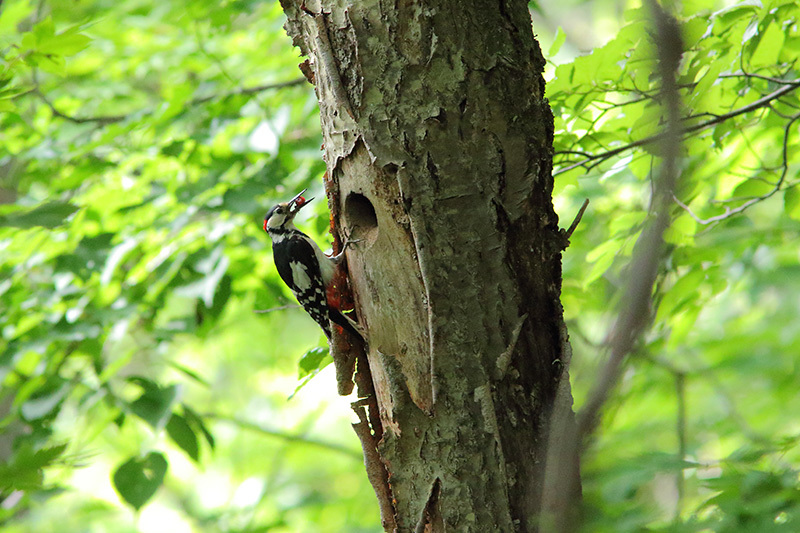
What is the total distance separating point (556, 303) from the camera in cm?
170

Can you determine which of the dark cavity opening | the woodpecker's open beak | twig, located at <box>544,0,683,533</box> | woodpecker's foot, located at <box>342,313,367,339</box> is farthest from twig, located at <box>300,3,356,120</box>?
the woodpecker's open beak

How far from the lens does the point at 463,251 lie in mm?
1630

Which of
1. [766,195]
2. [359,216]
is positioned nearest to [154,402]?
[359,216]

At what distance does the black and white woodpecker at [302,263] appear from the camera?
7.97 ft

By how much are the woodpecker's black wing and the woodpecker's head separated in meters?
0.12

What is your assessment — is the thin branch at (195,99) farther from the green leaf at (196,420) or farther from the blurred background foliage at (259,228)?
the green leaf at (196,420)

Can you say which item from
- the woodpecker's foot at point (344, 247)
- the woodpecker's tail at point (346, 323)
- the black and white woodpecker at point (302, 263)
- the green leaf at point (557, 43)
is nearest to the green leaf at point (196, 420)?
the black and white woodpecker at point (302, 263)

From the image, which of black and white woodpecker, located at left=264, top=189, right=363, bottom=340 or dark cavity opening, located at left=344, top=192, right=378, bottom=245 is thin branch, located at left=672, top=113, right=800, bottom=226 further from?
black and white woodpecker, located at left=264, top=189, right=363, bottom=340

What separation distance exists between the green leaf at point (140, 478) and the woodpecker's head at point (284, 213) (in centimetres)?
114

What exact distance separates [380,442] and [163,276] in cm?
181

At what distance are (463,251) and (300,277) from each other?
4.16 ft

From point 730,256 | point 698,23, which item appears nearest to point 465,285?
point 698,23

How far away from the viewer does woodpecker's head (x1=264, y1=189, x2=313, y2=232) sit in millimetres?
3176

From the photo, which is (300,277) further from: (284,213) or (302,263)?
(284,213)
